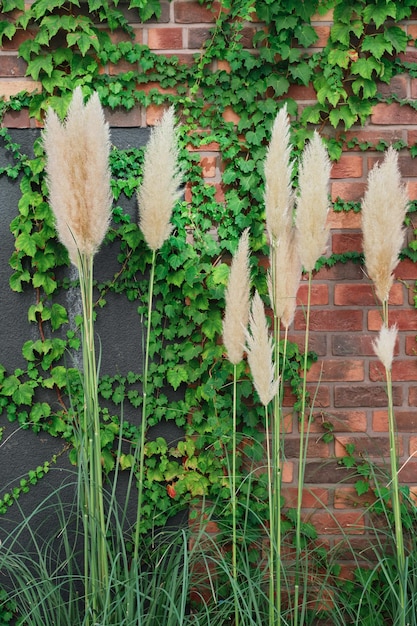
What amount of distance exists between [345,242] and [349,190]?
0.20 m

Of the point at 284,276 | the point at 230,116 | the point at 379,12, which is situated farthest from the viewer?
the point at 230,116

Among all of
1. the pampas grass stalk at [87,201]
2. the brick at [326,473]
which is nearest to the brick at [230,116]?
the pampas grass stalk at [87,201]

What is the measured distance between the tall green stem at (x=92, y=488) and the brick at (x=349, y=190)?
1.05 metres

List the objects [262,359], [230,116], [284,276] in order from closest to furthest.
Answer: [262,359], [284,276], [230,116]

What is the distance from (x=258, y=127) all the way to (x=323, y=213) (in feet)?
2.17

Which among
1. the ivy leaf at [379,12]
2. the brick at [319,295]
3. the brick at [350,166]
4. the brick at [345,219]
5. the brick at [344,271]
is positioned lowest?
the brick at [319,295]

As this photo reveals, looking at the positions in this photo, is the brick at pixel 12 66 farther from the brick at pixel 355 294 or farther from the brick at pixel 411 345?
the brick at pixel 411 345

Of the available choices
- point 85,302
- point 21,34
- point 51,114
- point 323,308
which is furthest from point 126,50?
point 323,308

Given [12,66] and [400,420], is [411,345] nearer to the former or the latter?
[400,420]

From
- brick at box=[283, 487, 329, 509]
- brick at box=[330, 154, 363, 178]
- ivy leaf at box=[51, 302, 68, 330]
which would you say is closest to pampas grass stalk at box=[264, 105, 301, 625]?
brick at box=[283, 487, 329, 509]

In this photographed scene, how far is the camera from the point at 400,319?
270 centimetres

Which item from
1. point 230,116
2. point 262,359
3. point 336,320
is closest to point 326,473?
point 336,320

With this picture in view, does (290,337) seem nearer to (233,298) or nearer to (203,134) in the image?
(233,298)

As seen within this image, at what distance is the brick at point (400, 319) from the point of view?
8.83 ft
